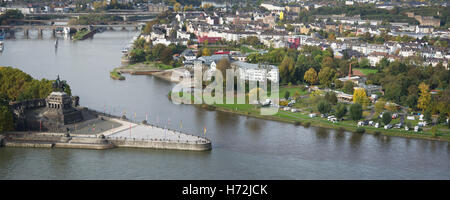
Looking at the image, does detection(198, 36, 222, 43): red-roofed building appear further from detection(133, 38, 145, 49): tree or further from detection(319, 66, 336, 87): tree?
detection(319, 66, 336, 87): tree

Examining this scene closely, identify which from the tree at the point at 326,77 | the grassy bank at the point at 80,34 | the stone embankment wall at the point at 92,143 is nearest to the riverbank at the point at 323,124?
the stone embankment wall at the point at 92,143

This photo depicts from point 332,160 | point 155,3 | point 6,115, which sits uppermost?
point 155,3

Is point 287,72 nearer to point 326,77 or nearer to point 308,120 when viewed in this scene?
point 326,77

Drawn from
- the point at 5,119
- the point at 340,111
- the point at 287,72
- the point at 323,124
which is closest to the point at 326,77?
the point at 287,72

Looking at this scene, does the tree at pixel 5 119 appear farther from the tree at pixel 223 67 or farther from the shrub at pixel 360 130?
the tree at pixel 223 67

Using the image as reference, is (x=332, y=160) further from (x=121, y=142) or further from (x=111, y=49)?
(x=111, y=49)

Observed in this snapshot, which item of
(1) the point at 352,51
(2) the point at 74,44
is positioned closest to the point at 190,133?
(1) the point at 352,51

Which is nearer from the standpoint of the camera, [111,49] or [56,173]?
[56,173]
